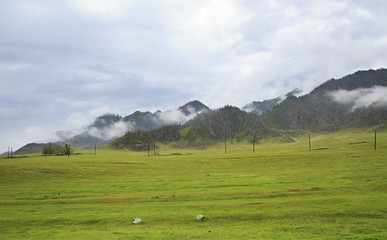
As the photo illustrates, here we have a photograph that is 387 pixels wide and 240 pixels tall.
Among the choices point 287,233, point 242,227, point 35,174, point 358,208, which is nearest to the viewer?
point 287,233

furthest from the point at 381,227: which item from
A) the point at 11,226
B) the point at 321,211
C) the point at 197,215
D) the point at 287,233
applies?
the point at 11,226

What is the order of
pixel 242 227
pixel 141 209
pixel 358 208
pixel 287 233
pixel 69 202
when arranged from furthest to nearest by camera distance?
1. pixel 69 202
2. pixel 141 209
3. pixel 358 208
4. pixel 242 227
5. pixel 287 233

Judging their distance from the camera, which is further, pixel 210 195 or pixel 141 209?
pixel 210 195

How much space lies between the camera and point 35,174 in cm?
6594

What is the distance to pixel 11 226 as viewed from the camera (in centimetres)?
2431

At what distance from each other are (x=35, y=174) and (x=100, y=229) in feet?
176

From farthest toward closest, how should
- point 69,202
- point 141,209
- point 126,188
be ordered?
point 126,188 → point 69,202 → point 141,209

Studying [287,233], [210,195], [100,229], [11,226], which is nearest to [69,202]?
[11,226]

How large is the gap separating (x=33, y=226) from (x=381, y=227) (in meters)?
29.2

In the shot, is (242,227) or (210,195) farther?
(210,195)

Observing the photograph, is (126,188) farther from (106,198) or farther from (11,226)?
(11,226)

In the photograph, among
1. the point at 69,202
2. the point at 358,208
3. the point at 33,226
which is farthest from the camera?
the point at 69,202

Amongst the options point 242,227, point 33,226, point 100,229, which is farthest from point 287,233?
point 33,226

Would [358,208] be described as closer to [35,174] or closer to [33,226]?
[33,226]
